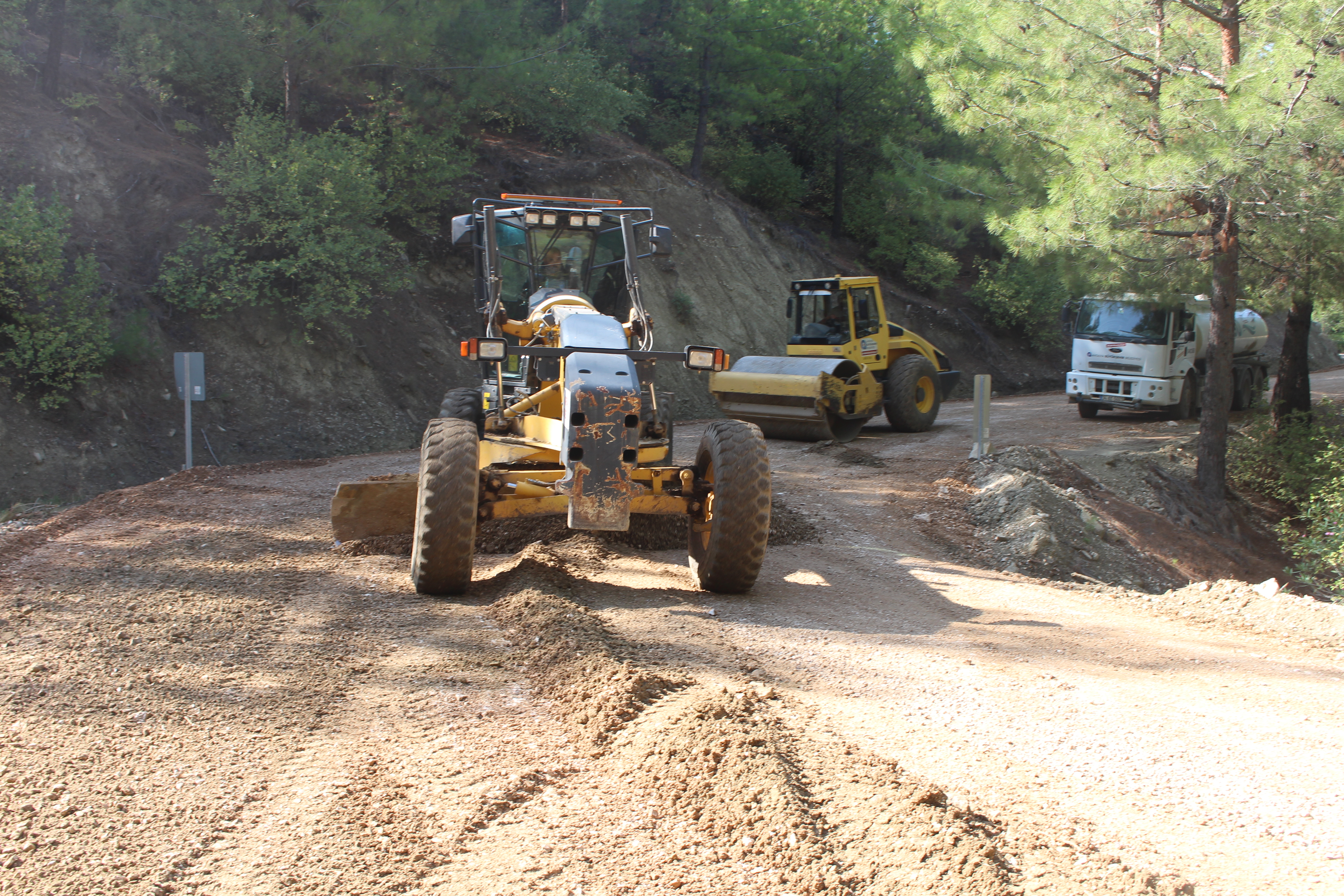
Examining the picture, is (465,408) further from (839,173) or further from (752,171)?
(839,173)

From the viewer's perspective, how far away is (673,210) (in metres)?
25.9

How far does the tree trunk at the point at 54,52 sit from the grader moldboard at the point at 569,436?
13.7 metres

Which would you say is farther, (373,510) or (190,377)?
(190,377)

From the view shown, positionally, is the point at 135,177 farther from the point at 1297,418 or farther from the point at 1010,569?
the point at 1297,418

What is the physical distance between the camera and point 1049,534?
31.7ft

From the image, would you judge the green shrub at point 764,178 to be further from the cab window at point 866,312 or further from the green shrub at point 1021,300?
the cab window at point 866,312

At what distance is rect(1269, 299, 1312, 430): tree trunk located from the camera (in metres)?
16.7

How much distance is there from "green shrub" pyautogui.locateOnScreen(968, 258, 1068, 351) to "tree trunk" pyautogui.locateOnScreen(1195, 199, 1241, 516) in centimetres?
1732

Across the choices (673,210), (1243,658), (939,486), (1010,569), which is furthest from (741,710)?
(673,210)

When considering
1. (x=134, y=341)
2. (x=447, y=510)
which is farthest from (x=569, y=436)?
(x=134, y=341)

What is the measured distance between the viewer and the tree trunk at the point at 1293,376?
16688mm

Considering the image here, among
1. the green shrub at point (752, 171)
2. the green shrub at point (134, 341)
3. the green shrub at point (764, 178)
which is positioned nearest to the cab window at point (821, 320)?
the green shrub at point (134, 341)

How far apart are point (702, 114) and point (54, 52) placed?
16502 mm

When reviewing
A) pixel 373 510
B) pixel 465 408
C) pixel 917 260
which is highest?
pixel 917 260
